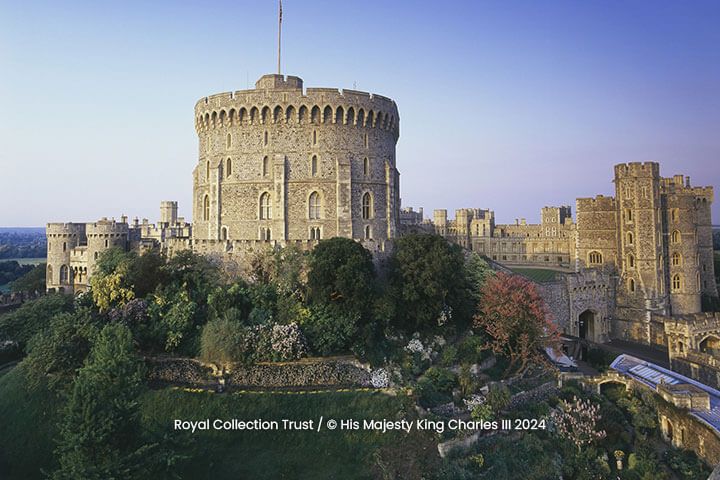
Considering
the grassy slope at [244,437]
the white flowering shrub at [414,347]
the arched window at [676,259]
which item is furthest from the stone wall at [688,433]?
the arched window at [676,259]

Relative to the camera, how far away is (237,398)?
22547 millimetres

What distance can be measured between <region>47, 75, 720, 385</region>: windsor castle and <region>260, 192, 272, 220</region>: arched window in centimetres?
10

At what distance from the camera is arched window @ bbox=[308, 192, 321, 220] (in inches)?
1462

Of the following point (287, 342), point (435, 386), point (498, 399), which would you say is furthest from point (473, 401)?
point (287, 342)

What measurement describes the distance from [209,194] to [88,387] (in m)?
22.8

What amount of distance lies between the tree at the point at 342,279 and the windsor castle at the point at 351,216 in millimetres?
4158

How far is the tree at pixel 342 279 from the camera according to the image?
88.4 ft

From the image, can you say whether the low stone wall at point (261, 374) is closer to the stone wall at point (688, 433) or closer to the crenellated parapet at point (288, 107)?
the stone wall at point (688, 433)

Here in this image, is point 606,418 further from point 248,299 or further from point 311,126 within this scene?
point 311,126

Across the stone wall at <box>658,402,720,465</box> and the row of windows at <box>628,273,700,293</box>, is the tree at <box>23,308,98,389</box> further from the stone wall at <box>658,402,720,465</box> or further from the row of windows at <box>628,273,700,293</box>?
the row of windows at <box>628,273,700,293</box>

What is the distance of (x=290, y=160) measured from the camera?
36.8 meters

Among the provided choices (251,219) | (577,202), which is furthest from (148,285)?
(577,202)

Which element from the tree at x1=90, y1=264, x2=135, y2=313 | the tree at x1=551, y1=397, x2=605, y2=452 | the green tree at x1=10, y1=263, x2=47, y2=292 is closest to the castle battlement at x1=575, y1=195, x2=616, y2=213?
the tree at x1=551, y1=397, x2=605, y2=452

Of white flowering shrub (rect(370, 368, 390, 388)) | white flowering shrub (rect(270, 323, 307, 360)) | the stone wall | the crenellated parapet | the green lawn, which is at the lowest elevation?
the stone wall
